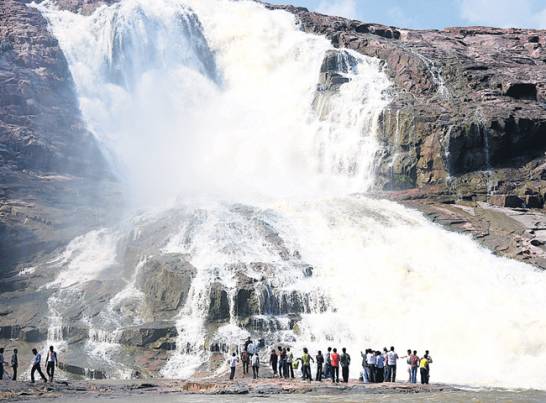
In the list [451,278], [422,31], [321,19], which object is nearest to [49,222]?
[451,278]

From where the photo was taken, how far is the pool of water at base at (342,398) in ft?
80.2

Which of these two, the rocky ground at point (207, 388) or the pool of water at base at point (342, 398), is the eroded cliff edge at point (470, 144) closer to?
the pool of water at base at point (342, 398)

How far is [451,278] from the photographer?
137ft

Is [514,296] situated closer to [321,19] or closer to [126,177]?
[126,177]

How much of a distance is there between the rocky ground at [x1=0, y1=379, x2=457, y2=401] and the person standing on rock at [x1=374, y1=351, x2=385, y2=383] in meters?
1.04

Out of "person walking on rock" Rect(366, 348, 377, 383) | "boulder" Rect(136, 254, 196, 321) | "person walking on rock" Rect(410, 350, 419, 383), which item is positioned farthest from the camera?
"boulder" Rect(136, 254, 196, 321)

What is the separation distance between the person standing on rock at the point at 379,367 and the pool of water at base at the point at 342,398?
3.11 meters

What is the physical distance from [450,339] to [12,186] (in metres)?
35.1

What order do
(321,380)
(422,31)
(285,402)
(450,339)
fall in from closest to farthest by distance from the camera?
(285,402) → (321,380) → (450,339) → (422,31)

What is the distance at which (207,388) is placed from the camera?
28188mm

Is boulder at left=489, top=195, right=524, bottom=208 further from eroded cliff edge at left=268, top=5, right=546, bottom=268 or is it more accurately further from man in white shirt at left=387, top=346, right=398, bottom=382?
man in white shirt at left=387, top=346, right=398, bottom=382

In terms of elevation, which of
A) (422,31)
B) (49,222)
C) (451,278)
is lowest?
(451,278)

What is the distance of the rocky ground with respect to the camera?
85.4 feet

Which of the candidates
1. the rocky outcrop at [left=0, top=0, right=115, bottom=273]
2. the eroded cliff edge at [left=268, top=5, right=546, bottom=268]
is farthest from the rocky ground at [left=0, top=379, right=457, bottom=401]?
the eroded cliff edge at [left=268, top=5, right=546, bottom=268]
